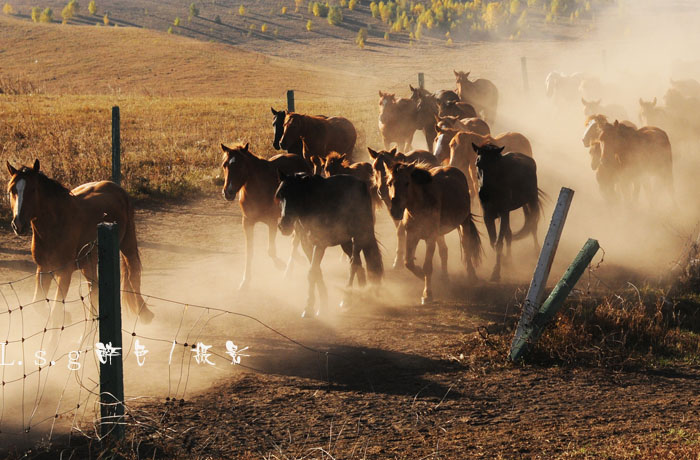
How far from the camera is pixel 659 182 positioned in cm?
1634

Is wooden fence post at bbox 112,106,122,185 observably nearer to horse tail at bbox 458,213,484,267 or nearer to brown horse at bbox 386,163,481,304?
brown horse at bbox 386,163,481,304

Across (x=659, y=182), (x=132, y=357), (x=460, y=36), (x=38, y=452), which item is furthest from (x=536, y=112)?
(x=460, y=36)

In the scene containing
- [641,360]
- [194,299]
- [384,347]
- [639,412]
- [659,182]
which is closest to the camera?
[639,412]

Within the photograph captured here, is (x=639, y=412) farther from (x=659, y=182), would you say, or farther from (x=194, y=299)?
(x=659, y=182)

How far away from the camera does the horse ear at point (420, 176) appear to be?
10.2 m

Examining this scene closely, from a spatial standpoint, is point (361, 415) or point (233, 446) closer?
point (233, 446)

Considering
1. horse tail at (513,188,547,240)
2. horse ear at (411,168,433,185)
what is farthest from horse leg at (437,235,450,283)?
horse tail at (513,188,547,240)

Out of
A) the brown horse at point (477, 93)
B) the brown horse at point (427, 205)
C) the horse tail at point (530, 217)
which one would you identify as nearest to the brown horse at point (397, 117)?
the brown horse at point (477, 93)

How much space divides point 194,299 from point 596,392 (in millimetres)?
5447

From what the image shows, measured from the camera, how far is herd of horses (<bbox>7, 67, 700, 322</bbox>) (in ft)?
28.0

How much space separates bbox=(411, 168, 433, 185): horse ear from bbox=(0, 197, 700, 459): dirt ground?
159 centimetres

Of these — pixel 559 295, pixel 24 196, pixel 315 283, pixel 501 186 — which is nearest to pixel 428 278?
pixel 315 283

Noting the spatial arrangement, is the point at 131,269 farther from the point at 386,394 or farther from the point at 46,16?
the point at 46,16

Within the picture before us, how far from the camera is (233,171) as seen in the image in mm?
11047
